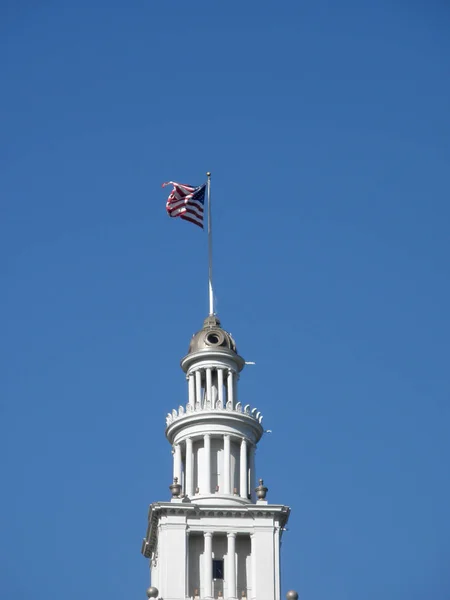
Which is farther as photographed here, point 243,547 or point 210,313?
point 210,313

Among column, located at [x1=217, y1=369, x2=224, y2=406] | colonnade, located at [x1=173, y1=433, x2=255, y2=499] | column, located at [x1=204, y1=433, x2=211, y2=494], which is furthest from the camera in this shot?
column, located at [x1=217, y1=369, x2=224, y2=406]

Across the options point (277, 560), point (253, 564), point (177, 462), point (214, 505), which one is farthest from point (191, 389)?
point (277, 560)

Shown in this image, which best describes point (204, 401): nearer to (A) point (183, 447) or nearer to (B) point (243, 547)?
(A) point (183, 447)

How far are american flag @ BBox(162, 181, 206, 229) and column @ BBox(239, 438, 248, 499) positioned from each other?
15863 mm

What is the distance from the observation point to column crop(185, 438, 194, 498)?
344ft

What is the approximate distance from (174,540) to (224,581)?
12.7 feet

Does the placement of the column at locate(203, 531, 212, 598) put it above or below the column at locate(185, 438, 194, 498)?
below

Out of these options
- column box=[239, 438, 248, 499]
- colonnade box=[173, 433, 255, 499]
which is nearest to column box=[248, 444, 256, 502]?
colonnade box=[173, 433, 255, 499]

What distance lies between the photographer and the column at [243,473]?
104894 mm

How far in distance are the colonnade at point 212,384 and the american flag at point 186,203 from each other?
10344 millimetres

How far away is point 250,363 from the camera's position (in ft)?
363

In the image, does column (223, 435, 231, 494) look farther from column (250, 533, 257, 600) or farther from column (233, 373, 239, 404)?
column (250, 533, 257, 600)

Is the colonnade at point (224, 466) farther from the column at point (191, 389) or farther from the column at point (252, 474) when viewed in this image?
the column at point (191, 389)

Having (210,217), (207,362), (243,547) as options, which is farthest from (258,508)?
(210,217)
